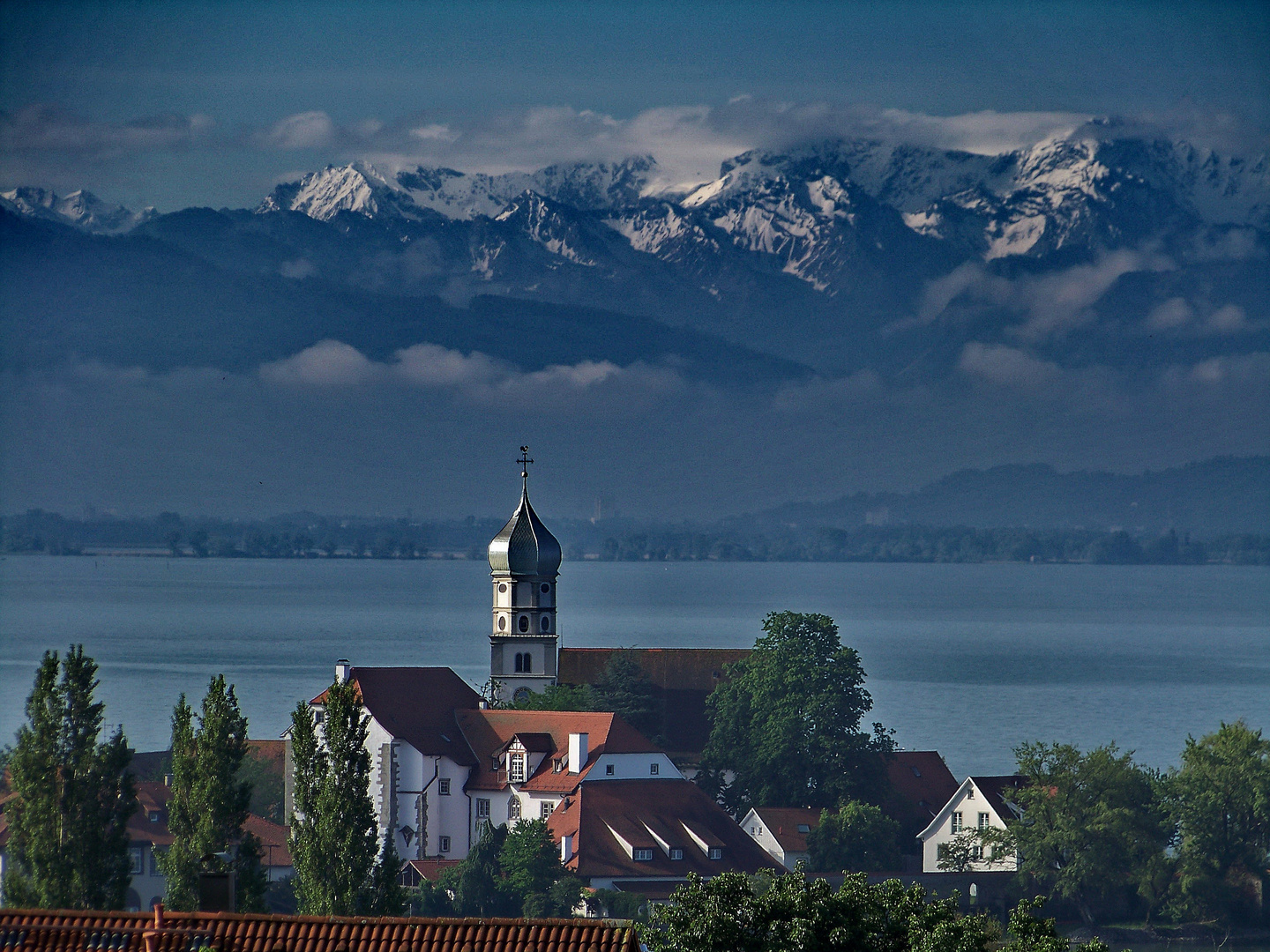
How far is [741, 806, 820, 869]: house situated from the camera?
219 ft

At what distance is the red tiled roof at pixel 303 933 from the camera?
61.0 ft

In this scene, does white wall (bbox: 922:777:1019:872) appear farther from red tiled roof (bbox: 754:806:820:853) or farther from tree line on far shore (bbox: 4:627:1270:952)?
red tiled roof (bbox: 754:806:820:853)

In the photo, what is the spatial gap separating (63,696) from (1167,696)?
121m

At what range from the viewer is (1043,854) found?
63.0m

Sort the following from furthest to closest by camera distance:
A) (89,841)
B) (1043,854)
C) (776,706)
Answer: (776,706) < (1043,854) < (89,841)

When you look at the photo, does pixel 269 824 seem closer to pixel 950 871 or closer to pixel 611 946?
pixel 950 871

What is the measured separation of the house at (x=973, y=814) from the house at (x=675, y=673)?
1400 cm

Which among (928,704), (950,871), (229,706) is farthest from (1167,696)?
(229,706)

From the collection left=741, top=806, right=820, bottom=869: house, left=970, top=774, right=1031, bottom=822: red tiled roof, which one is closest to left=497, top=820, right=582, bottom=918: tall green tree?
left=741, top=806, right=820, bottom=869: house

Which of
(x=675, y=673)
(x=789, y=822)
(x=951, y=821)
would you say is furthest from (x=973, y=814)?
(x=675, y=673)

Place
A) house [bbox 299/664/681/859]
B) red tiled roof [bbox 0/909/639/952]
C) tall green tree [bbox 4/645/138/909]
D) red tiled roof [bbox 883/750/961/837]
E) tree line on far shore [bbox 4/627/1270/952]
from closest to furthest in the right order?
red tiled roof [bbox 0/909/639/952] < tree line on far shore [bbox 4/627/1270/952] < tall green tree [bbox 4/645/138/909] < house [bbox 299/664/681/859] < red tiled roof [bbox 883/750/961/837]

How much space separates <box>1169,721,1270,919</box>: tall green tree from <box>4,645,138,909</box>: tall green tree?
33.7 meters

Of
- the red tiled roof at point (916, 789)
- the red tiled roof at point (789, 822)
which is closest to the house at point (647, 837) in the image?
the red tiled roof at point (789, 822)

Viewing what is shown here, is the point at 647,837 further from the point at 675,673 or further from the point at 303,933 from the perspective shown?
the point at 303,933
